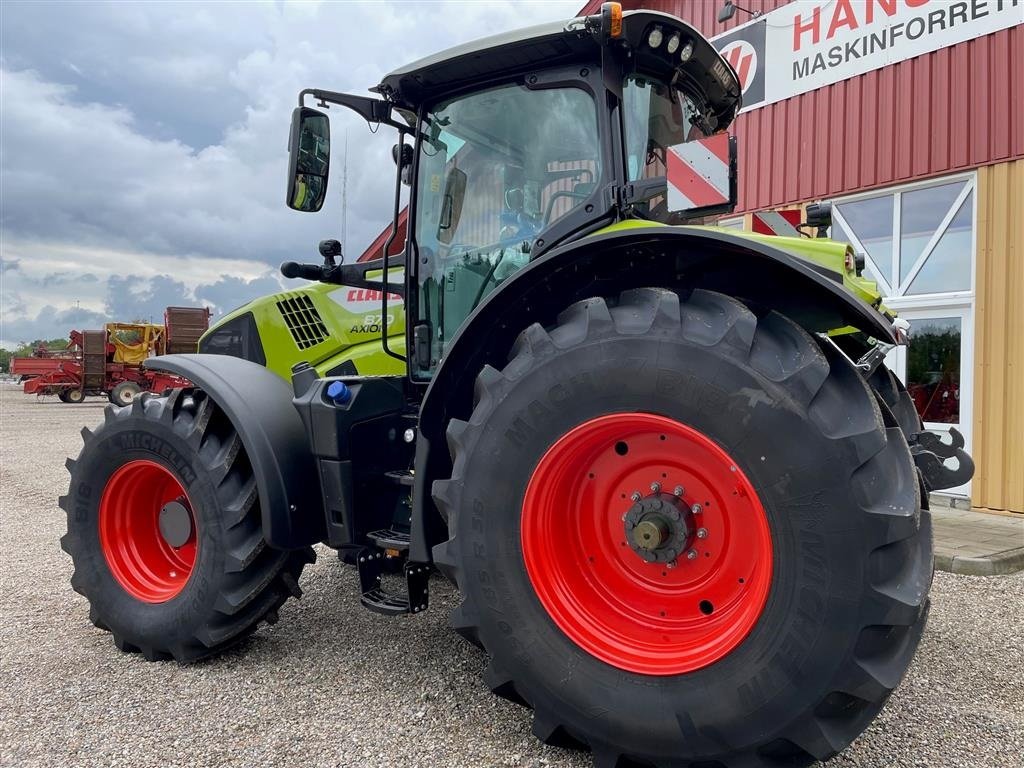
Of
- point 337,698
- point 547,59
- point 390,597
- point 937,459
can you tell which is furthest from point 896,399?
point 337,698

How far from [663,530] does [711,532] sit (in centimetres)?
15

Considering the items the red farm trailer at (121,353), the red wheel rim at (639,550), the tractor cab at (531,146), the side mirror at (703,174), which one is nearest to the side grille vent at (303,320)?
the tractor cab at (531,146)

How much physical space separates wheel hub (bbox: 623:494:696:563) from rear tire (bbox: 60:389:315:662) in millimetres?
1728

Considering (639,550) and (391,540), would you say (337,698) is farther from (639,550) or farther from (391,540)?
(639,550)

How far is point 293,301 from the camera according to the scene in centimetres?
411

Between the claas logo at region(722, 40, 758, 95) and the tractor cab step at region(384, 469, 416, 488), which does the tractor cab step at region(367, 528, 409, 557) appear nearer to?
the tractor cab step at region(384, 469, 416, 488)

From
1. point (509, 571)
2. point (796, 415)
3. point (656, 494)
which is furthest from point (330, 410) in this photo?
point (796, 415)

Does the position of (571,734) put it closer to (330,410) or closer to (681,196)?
(330,410)

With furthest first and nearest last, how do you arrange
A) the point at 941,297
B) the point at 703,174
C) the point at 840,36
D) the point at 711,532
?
the point at 840,36 < the point at 941,297 < the point at 703,174 < the point at 711,532

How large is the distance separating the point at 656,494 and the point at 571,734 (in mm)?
787

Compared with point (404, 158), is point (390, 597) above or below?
below

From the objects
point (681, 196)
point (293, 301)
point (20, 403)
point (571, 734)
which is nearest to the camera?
point (571, 734)

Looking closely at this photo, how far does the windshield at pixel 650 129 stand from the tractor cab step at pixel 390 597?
1658mm

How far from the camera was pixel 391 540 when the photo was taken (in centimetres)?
303
